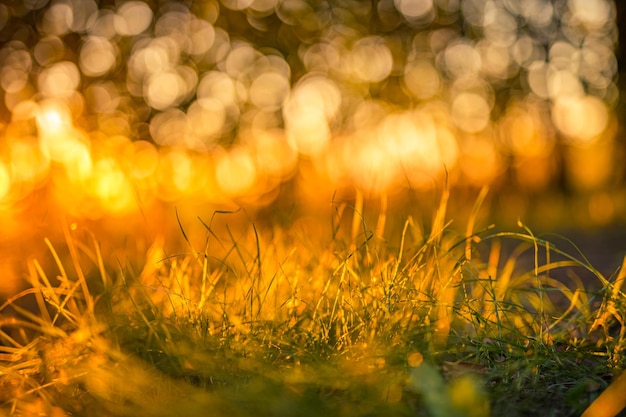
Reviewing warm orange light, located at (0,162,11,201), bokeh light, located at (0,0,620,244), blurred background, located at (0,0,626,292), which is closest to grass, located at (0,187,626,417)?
warm orange light, located at (0,162,11,201)

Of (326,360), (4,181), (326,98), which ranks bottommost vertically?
(326,98)

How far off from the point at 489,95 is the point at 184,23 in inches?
145

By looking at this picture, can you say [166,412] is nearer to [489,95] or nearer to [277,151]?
[277,151]

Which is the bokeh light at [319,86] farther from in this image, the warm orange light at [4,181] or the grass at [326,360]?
the grass at [326,360]

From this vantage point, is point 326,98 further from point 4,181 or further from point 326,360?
point 326,360

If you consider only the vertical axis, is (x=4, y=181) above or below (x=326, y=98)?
above

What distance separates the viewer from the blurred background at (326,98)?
203 inches

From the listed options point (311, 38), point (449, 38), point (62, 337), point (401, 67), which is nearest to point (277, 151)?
point (311, 38)

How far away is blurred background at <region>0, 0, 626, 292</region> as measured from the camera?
5.14 meters

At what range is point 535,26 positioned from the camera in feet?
23.9

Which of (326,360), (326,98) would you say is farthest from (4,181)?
(326,98)

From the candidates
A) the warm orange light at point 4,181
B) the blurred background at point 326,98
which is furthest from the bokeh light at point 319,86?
the warm orange light at point 4,181

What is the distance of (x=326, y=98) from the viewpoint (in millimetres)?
7094

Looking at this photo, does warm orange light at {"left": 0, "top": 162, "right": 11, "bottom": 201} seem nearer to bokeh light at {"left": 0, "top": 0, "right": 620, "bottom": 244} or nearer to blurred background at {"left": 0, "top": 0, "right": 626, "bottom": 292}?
blurred background at {"left": 0, "top": 0, "right": 626, "bottom": 292}
